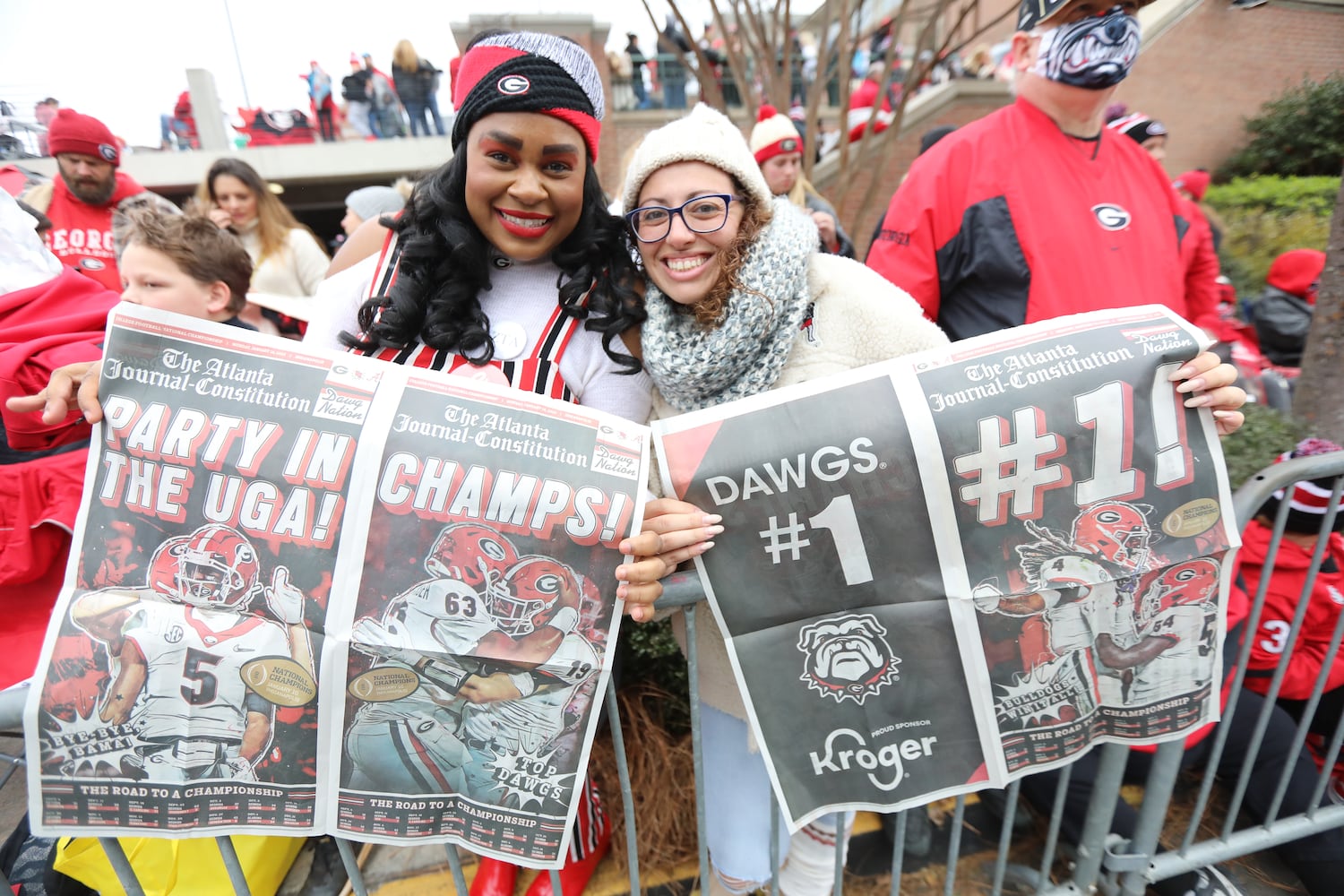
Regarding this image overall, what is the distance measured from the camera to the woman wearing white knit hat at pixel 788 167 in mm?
4520

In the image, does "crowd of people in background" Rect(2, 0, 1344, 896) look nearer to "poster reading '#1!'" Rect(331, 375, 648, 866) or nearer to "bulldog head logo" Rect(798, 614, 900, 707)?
"poster reading '#1!'" Rect(331, 375, 648, 866)

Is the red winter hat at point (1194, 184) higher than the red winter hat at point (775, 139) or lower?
lower

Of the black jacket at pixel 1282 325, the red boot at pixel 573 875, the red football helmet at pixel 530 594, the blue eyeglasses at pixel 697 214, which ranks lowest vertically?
the red boot at pixel 573 875

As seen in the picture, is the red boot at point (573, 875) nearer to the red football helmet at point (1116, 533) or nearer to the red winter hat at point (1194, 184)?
the red football helmet at point (1116, 533)

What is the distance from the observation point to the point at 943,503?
1272 mm

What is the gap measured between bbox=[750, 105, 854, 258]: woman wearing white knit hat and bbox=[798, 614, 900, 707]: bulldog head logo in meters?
3.64

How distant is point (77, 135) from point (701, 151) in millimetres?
4066

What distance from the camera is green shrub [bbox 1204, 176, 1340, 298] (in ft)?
26.5

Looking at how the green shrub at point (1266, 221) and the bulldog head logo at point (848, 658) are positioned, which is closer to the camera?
the bulldog head logo at point (848, 658)

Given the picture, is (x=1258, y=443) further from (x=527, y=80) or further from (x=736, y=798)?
(x=527, y=80)

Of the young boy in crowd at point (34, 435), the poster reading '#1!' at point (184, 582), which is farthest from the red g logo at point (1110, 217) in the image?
the young boy in crowd at point (34, 435)

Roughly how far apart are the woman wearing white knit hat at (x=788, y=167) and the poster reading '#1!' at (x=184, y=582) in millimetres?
3937

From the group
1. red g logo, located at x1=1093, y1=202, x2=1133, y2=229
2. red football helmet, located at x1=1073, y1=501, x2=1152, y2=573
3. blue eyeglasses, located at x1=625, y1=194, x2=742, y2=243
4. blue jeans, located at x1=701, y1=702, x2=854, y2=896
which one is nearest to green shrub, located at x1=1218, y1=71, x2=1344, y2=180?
red g logo, located at x1=1093, y1=202, x2=1133, y2=229

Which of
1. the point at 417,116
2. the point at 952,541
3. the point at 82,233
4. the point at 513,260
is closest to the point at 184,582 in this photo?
the point at 513,260
